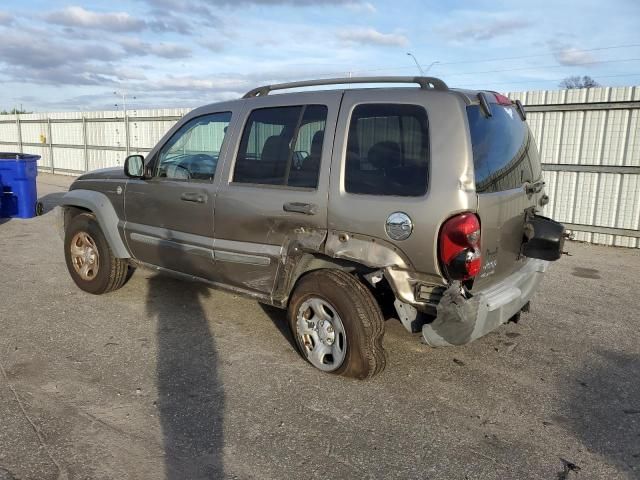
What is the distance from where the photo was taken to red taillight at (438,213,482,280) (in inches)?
122

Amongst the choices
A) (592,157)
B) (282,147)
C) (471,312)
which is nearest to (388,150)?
(282,147)

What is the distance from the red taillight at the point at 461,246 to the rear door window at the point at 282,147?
3.44 feet

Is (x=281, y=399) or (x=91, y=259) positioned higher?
(x=91, y=259)

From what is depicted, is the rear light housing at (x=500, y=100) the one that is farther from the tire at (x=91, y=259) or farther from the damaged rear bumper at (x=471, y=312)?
the tire at (x=91, y=259)

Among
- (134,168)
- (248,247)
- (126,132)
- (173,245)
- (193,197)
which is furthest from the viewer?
(126,132)

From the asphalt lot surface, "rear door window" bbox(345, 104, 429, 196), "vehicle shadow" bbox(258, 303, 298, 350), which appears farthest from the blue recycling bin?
"rear door window" bbox(345, 104, 429, 196)

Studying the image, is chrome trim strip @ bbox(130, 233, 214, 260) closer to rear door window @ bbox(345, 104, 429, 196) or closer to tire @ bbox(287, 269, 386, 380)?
tire @ bbox(287, 269, 386, 380)

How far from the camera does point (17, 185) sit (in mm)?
10273

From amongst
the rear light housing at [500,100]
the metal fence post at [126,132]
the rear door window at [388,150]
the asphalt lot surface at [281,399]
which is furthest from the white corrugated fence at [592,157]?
the metal fence post at [126,132]

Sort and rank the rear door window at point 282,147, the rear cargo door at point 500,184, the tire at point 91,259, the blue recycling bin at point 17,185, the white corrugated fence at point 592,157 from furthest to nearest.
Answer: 1. the blue recycling bin at point 17,185
2. the white corrugated fence at point 592,157
3. the tire at point 91,259
4. the rear door window at point 282,147
5. the rear cargo door at point 500,184

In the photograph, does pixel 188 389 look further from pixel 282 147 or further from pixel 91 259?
pixel 91 259

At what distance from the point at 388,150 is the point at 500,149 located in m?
0.75

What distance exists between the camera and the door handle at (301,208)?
A: 145 inches

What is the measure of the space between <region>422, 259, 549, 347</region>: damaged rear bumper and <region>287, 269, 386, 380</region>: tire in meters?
0.39
